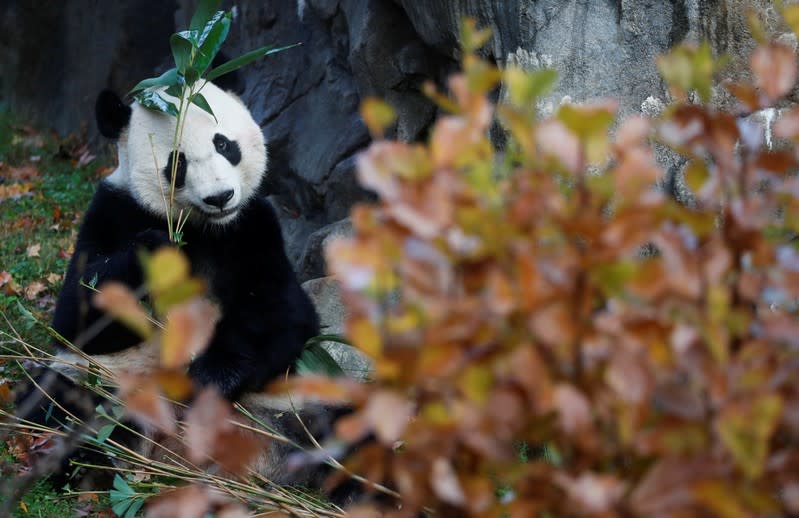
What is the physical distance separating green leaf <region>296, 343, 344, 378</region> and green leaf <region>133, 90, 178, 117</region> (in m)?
1.06

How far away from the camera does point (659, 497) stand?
1.06m

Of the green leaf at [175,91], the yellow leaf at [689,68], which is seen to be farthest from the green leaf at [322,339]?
the yellow leaf at [689,68]

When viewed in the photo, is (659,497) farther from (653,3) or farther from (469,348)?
(653,3)

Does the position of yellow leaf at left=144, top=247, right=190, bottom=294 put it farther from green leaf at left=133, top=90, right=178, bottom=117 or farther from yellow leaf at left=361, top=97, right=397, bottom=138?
green leaf at left=133, top=90, right=178, bottom=117

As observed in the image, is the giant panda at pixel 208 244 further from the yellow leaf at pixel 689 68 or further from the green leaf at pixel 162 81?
the yellow leaf at pixel 689 68

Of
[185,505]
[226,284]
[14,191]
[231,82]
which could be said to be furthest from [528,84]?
[14,191]

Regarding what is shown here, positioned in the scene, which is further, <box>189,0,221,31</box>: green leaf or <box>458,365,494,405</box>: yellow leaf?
<box>189,0,221,31</box>: green leaf

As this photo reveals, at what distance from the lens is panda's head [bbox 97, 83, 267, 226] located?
3547 millimetres

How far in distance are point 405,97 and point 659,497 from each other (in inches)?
172

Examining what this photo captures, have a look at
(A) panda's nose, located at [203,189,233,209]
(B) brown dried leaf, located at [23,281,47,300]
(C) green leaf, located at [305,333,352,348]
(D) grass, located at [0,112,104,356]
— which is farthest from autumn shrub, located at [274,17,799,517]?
(B) brown dried leaf, located at [23,281,47,300]

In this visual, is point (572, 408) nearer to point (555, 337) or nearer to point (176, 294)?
point (555, 337)

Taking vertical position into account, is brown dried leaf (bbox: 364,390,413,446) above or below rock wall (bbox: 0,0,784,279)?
above

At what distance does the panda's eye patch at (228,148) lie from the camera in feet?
11.9

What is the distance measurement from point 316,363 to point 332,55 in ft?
9.89
